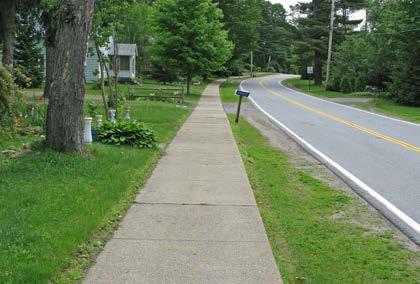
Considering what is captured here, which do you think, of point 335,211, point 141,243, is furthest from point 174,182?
point 141,243

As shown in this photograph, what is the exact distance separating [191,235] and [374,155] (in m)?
8.20

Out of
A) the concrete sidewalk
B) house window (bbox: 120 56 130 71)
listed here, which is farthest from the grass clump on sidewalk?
house window (bbox: 120 56 130 71)

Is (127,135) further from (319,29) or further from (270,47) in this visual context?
(270,47)

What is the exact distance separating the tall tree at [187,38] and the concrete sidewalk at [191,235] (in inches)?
1091

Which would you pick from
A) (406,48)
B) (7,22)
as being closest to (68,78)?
(7,22)

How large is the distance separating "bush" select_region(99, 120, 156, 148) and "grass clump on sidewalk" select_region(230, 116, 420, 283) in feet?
10.6

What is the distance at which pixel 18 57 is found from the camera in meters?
37.5

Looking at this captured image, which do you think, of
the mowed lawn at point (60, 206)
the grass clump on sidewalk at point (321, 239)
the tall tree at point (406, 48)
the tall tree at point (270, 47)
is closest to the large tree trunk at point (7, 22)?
the mowed lawn at point (60, 206)

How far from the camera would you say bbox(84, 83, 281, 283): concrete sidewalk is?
191 inches

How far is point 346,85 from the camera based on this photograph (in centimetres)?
5138

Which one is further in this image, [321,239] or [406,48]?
[406,48]

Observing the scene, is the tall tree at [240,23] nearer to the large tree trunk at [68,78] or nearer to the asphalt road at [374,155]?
the asphalt road at [374,155]

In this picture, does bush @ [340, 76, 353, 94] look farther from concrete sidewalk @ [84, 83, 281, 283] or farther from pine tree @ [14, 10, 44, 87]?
concrete sidewalk @ [84, 83, 281, 283]

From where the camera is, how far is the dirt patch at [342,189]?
6847mm
